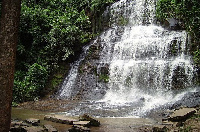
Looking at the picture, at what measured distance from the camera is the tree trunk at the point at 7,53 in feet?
11.7

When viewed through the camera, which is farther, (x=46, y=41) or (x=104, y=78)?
(x=46, y=41)

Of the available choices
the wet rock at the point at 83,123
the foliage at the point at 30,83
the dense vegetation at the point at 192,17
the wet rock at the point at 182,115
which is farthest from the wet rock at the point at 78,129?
the foliage at the point at 30,83

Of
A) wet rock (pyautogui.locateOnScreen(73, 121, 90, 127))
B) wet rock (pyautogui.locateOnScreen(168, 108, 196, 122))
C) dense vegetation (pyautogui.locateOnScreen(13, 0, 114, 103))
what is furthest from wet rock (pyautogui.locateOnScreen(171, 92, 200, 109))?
dense vegetation (pyautogui.locateOnScreen(13, 0, 114, 103))

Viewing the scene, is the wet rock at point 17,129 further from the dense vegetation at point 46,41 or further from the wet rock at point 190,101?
the dense vegetation at point 46,41

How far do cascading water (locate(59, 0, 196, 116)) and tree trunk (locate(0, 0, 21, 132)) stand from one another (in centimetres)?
526

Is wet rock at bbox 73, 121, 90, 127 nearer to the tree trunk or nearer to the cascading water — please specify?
the tree trunk

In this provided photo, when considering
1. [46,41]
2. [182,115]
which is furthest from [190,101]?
[46,41]

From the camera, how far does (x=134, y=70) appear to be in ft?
42.5

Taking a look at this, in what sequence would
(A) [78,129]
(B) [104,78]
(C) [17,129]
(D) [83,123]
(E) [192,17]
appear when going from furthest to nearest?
(B) [104,78] → (E) [192,17] → (D) [83,123] → (A) [78,129] → (C) [17,129]

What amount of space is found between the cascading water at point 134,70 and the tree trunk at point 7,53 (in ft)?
17.2

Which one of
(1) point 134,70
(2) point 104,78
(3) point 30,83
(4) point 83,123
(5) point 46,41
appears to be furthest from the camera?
(5) point 46,41

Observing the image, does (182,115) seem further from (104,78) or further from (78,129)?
(104,78)

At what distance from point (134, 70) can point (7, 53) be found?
32.8 ft

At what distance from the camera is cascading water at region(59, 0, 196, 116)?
36.3 ft
